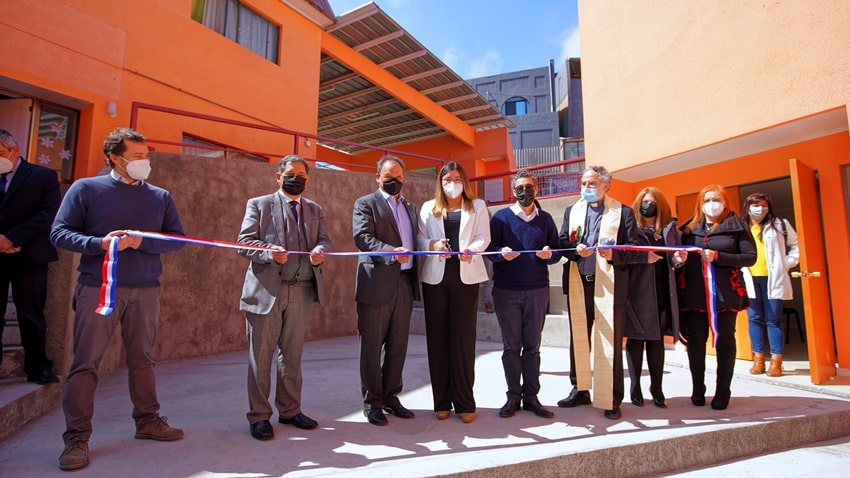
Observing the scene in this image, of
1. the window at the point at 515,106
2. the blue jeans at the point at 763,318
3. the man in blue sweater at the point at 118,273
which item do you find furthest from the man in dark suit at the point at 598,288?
the window at the point at 515,106

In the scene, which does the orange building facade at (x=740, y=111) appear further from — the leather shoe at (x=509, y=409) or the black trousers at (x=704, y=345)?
the leather shoe at (x=509, y=409)

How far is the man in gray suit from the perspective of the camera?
290 cm

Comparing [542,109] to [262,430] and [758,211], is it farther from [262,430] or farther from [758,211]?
[262,430]

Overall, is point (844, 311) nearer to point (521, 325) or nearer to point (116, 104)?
point (521, 325)

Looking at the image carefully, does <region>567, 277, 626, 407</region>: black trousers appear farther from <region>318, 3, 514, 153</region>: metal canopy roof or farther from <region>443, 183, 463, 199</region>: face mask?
<region>318, 3, 514, 153</region>: metal canopy roof

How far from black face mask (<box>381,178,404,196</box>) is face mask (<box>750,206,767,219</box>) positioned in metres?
4.06

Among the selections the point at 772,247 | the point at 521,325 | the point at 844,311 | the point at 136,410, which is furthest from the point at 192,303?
the point at 844,311

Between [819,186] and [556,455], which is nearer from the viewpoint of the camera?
[556,455]

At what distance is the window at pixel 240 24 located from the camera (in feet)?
27.2

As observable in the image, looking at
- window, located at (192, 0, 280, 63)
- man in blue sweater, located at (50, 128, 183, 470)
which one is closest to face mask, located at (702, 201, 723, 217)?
man in blue sweater, located at (50, 128, 183, 470)

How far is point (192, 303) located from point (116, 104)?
10.7 ft

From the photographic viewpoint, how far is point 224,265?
19.7ft

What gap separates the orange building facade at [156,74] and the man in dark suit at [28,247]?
10.2 feet

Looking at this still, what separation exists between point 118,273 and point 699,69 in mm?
6331
